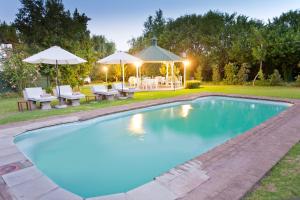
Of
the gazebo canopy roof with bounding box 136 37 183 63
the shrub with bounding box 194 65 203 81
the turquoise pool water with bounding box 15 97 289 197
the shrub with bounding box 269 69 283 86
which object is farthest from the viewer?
the shrub with bounding box 194 65 203 81

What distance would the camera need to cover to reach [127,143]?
7.17 metres

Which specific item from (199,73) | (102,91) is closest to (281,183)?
(102,91)

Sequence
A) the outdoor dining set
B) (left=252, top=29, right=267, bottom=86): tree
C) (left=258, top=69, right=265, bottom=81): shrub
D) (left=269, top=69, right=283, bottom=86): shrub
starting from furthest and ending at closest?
(left=258, top=69, right=265, bottom=81): shrub → (left=269, top=69, right=283, bottom=86): shrub → (left=252, top=29, right=267, bottom=86): tree → the outdoor dining set

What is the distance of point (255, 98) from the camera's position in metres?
13.1

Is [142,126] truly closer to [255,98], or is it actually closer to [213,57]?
[255,98]

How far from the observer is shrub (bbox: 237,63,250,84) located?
2064 centimetres

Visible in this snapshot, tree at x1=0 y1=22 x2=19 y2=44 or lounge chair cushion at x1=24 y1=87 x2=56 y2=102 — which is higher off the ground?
tree at x1=0 y1=22 x2=19 y2=44

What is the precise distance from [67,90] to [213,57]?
15.7 metres

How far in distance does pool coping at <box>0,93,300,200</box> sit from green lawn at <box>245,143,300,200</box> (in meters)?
0.12

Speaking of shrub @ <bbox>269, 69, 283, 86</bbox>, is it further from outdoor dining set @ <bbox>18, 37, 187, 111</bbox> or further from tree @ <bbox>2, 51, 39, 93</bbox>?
tree @ <bbox>2, 51, 39, 93</bbox>

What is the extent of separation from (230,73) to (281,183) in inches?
747

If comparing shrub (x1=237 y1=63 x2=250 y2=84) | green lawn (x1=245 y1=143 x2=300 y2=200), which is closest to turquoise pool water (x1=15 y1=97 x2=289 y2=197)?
green lawn (x1=245 y1=143 x2=300 y2=200)

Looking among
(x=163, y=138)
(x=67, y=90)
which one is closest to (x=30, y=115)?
(x=67, y=90)

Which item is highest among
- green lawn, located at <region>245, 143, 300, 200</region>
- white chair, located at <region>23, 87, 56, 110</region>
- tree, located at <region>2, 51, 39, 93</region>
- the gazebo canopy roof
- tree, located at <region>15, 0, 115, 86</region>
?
tree, located at <region>15, 0, 115, 86</region>
